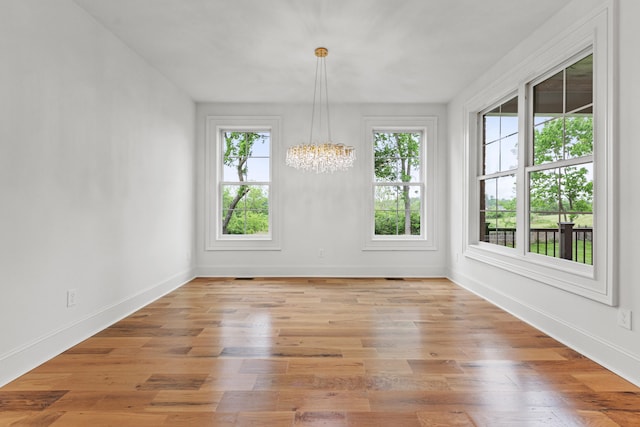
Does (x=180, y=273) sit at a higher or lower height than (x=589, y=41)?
lower

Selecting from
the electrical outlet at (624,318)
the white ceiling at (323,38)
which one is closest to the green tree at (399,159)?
the white ceiling at (323,38)

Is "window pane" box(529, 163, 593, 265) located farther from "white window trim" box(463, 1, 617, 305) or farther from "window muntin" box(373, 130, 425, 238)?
"window muntin" box(373, 130, 425, 238)

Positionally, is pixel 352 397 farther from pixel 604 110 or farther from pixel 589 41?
pixel 589 41

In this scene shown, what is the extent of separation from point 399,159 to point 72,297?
14.6 ft

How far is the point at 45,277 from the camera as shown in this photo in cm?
235

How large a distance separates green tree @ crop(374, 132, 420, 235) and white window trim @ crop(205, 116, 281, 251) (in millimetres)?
1587

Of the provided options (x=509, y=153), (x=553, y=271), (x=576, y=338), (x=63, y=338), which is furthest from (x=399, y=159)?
(x=63, y=338)

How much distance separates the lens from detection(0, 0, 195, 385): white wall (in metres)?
2.10

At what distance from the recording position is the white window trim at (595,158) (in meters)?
2.26

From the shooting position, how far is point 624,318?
216cm

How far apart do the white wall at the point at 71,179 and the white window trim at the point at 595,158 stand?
12.2 ft

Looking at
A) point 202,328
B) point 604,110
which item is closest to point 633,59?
point 604,110

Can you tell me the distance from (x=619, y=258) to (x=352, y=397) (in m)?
1.90

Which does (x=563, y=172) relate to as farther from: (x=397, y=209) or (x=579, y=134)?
(x=397, y=209)
